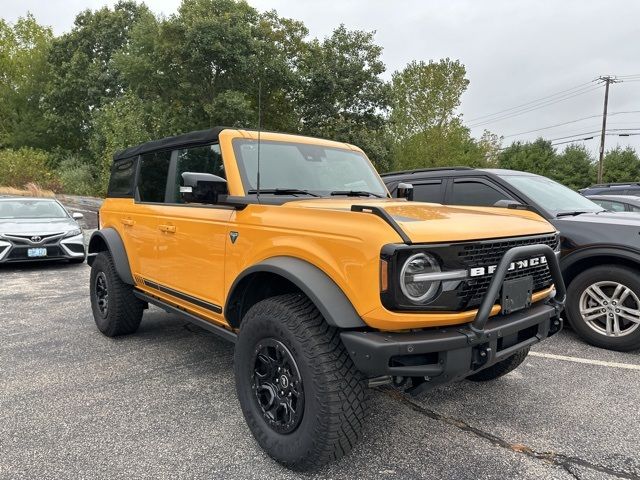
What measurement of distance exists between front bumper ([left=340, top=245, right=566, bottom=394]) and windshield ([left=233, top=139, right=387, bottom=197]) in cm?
141

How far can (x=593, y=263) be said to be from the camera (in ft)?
14.2

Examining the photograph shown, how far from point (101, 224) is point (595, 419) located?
15.5 ft

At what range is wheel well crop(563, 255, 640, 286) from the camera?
4.13m

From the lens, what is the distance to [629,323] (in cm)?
415

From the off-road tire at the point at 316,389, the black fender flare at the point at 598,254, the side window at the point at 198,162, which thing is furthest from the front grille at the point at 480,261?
the black fender flare at the point at 598,254

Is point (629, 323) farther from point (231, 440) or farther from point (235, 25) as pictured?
point (235, 25)

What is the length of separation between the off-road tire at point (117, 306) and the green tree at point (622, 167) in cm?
4988

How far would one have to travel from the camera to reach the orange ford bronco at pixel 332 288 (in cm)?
209

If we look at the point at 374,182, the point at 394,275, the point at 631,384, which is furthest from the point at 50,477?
the point at 631,384

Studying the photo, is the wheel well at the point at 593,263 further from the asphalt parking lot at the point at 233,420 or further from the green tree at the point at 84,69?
the green tree at the point at 84,69

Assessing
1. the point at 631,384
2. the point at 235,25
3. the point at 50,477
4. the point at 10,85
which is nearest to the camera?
the point at 50,477

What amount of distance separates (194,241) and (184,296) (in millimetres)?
469

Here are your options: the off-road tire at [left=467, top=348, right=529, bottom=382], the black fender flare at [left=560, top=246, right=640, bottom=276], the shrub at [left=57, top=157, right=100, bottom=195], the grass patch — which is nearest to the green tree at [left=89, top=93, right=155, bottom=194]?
the shrub at [left=57, top=157, right=100, bottom=195]

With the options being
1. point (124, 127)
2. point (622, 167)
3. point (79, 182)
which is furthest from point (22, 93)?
point (622, 167)
